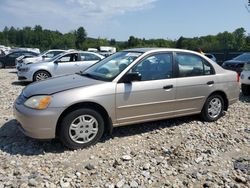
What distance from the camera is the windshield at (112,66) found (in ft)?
18.0

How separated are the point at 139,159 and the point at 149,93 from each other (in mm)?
1318

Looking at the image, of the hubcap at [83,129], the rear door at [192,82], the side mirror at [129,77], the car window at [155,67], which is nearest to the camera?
the hubcap at [83,129]

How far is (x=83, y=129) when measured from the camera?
4996 millimetres

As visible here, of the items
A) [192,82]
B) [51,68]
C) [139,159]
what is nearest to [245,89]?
[192,82]

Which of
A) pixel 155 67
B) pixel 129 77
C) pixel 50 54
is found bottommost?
pixel 129 77

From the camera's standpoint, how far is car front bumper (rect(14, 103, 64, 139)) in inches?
186

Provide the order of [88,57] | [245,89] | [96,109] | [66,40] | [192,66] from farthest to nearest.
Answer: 1. [66,40]
2. [88,57]
3. [245,89]
4. [192,66]
5. [96,109]

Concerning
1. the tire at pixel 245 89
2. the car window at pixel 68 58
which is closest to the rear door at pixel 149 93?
the tire at pixel 245 89

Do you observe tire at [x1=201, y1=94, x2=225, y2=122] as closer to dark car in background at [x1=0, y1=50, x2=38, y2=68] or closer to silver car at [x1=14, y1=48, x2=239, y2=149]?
silver car at [x1=14, y1=48, x2=239, y2=149]

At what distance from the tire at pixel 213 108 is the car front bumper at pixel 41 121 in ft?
10.4

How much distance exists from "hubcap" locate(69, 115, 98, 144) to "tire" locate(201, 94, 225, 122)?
2575mm

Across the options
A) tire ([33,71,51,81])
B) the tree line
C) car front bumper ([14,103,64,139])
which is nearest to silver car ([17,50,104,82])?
tire ([33,71,51,81])

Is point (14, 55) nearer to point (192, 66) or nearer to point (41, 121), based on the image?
point (192, 66)

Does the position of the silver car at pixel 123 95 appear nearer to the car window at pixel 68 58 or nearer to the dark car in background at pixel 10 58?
the car window at pixel 68 58
